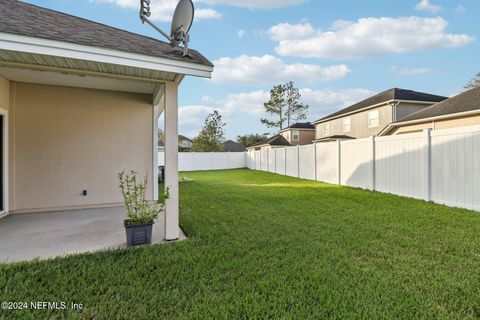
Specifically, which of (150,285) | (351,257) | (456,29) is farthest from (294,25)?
(150,285)

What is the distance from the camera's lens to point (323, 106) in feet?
102

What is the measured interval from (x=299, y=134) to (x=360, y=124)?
9.44 m

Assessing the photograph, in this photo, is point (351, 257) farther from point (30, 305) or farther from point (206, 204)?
point (206, 204)

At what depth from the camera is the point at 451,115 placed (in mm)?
11180

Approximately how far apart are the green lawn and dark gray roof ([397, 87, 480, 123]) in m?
8.99

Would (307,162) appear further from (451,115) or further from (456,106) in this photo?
(456,106)

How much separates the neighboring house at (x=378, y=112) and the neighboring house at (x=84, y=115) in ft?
52.9

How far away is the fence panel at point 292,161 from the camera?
14.0 metres

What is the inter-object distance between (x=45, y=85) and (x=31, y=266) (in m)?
4.64

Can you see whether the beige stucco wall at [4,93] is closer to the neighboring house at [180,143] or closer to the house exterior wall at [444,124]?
the house exterior wall at [444,124]

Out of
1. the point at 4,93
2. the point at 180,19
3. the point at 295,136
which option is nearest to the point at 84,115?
the point at 4,93

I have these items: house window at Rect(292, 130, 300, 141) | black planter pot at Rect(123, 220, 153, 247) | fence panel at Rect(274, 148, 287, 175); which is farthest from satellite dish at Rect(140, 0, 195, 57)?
house window at Rect(292, 130, 300, 141)

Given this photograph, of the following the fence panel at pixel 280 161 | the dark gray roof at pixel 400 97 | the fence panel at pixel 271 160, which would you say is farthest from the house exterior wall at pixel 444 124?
the fence panel at pixel 271 160

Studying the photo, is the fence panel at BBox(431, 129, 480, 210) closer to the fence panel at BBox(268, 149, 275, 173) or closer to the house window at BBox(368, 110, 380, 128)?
the fence panel at BBox(268, 149, 275, 173)
